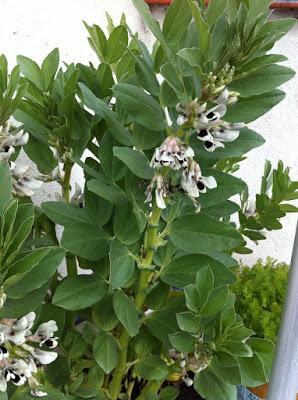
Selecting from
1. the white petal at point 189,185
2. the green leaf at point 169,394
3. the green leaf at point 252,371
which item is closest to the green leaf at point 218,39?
the white petal at point 189,185

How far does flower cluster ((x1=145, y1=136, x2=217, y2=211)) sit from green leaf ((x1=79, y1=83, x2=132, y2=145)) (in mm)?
62

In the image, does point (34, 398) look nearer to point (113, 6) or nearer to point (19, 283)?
point (19, 283)

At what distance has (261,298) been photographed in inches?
38.6

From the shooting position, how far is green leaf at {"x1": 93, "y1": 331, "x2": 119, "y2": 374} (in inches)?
22.1

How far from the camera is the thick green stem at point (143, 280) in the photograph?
0.54m

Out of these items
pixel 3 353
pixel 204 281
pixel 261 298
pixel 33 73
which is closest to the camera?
pixel 3 353

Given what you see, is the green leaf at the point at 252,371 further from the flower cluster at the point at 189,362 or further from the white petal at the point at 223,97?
the white petal at the point at 223,97

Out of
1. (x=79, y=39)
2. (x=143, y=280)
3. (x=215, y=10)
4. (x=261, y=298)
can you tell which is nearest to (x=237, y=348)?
(x=143, y=280)

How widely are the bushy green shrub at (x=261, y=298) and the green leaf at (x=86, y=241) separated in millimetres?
450

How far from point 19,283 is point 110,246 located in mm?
106

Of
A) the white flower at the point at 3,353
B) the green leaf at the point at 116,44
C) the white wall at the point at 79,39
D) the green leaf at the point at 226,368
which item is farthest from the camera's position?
the white wall at the point at 79,39

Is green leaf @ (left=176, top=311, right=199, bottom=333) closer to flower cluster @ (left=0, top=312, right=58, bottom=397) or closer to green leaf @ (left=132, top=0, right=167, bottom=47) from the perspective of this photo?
flower cluster @ (left=0, top=312, right=58, bottom=397)

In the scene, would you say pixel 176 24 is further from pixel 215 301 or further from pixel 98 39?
pixel 215 301

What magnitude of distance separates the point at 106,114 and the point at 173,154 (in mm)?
102
